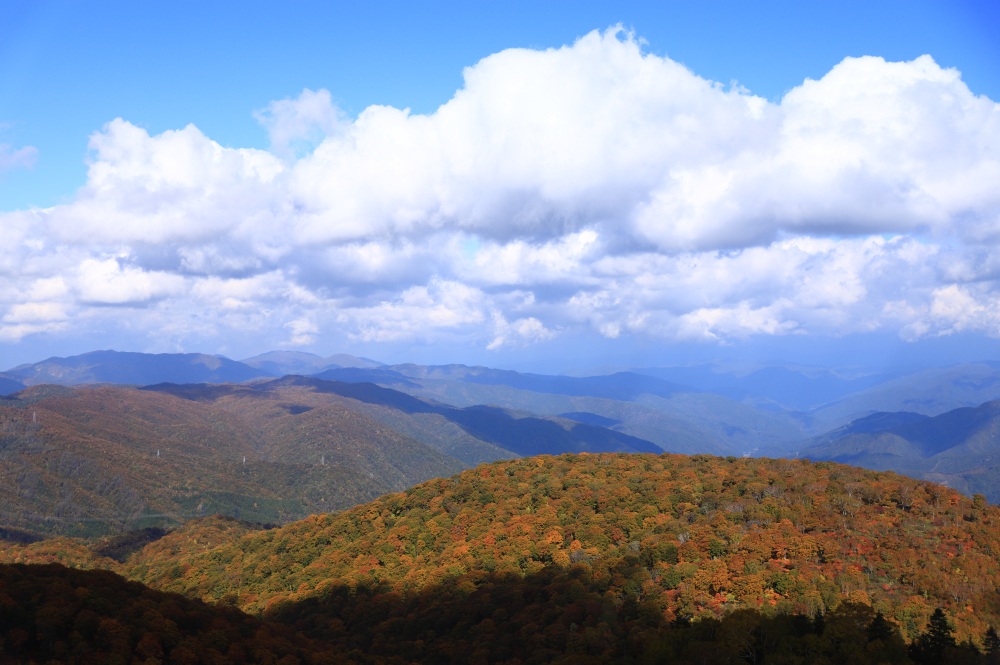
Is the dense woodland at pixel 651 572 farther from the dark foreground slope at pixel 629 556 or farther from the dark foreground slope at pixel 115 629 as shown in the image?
the dark foreground slope at pixel 115 629

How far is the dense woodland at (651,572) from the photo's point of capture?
1732 inches

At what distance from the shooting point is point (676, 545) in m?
63.8

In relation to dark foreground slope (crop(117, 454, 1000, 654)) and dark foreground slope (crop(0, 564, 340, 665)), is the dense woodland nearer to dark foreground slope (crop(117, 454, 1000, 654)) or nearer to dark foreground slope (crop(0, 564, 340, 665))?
A: dark foreground slope (crop(117, 454, 1000, 654))

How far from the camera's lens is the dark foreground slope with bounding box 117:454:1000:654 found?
50969mm

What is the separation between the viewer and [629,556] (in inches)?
2562

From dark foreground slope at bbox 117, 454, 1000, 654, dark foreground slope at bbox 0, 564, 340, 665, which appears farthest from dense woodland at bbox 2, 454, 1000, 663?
dark foreground slope at bbox 0, 564, 340, 665

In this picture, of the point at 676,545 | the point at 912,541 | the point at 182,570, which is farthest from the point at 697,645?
the point at 182,570

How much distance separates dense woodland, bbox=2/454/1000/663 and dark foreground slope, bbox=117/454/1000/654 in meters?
0.24

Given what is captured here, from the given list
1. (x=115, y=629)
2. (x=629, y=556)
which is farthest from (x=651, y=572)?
(x=115, y=629)

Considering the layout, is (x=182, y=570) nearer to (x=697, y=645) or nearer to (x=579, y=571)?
(x=579, y=571)

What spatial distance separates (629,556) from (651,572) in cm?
532

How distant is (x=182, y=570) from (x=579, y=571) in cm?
8161

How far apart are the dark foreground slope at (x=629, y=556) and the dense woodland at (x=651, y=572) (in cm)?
24

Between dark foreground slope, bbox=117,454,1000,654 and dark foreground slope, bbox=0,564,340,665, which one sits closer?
dark foreground slope, bbox=0,564,340,665
